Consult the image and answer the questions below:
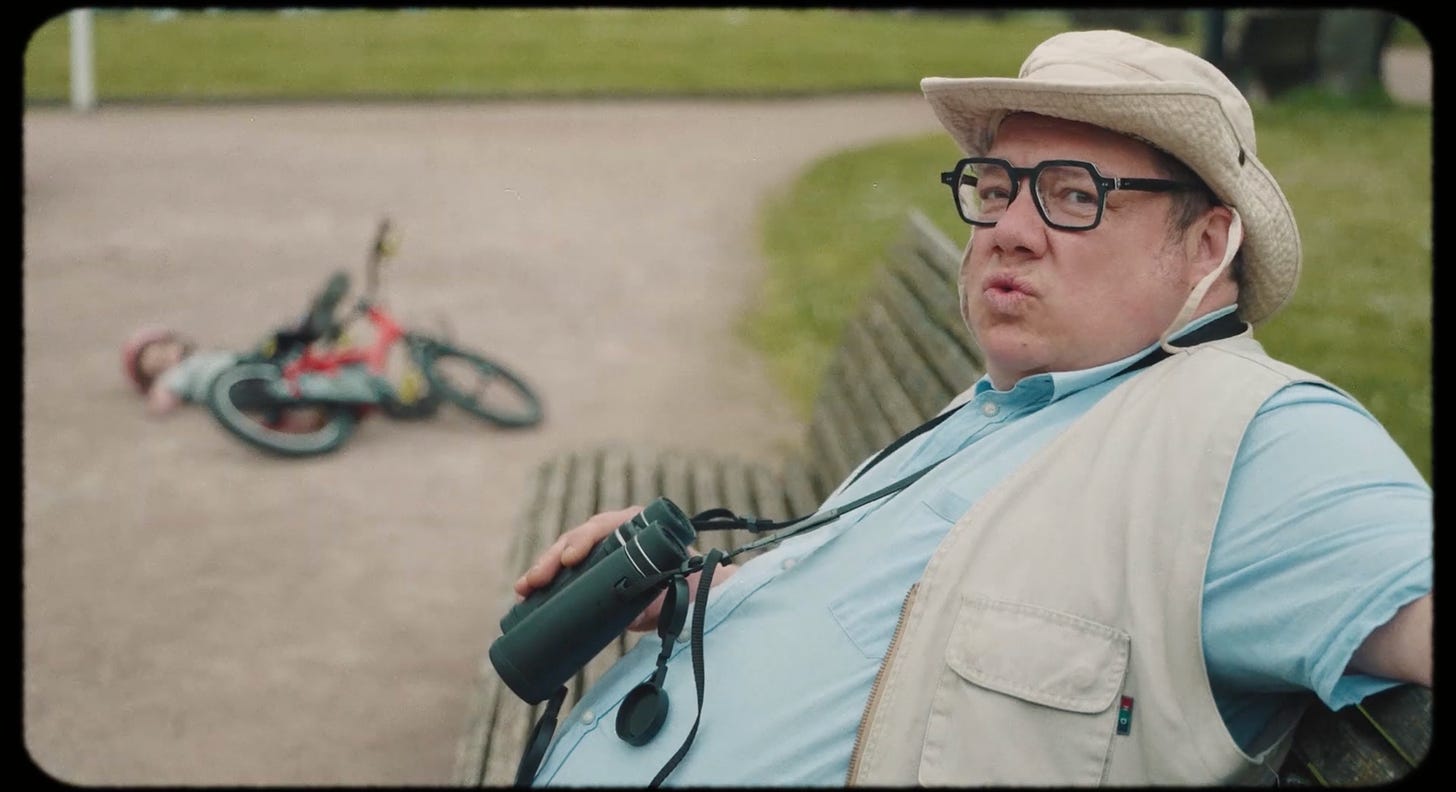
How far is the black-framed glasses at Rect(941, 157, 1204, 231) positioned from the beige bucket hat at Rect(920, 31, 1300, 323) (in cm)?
6

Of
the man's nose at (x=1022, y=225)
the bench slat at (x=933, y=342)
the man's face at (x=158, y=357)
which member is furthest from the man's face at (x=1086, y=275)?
the man's face at (x=158, y=357)

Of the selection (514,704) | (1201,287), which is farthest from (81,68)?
(1201,287)

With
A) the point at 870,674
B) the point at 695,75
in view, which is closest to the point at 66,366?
the point at 870,674

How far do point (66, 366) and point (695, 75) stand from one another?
40.0ft

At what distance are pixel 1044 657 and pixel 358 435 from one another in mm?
5448

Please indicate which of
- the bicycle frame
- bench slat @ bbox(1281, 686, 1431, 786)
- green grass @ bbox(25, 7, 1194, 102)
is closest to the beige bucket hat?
bench slat @ bbox(1281, 686, 1431, 786)

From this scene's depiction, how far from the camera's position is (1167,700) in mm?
1695

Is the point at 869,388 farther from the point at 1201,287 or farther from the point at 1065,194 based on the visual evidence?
the point at 1201,287

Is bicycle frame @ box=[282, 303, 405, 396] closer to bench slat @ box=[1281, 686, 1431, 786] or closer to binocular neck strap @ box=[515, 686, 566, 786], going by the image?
binocular neck strap @ box=[515, 686, 566, 786]

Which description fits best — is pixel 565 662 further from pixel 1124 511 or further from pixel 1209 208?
pixel 1209 208

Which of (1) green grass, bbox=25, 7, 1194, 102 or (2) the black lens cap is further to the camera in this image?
(1) green grass, bbox=25, 7, 1194, 102

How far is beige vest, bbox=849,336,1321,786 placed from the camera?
1.71 meters

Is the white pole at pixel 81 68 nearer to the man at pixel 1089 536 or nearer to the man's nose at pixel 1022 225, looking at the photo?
the man at pixel 1089 536

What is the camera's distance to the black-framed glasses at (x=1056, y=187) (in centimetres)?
207
